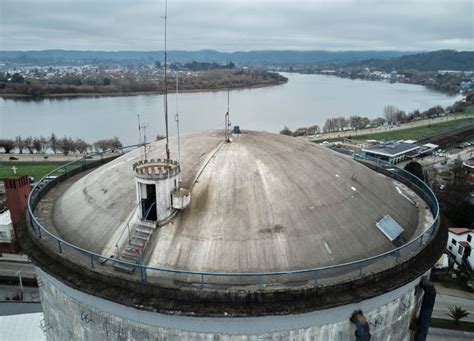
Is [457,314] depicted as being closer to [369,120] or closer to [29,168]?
[29,168]

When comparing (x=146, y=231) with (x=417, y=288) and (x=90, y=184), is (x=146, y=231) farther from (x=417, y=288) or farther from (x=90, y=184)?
(x=417, y=288)

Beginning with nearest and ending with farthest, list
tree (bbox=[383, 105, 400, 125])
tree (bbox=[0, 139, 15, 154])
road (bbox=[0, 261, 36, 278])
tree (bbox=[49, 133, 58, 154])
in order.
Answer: road (bbox=[0, 261, 36, 278]) < tree (bbox=[0, 139, 15, 154]) < tree (bbox=[49, 133, 58, 154]) < tree (bbox=[383, 105, 400, 125])

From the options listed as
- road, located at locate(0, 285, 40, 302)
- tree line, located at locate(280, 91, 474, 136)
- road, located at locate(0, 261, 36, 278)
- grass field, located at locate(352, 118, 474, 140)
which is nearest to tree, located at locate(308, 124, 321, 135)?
tree line, located at locate(280, 91, 474, 136)

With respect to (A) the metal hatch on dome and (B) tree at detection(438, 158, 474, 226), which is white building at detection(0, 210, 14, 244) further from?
(B) tree at detection(438, 158, 474, 226)

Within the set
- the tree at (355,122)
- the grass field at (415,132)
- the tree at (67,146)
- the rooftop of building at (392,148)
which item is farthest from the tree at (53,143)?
the tree at (355,122)

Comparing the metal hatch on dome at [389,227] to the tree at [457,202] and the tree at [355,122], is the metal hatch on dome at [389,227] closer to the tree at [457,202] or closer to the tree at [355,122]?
the tree at [457,202]

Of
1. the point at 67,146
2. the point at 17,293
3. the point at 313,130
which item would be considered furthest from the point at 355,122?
the point at 17,293
